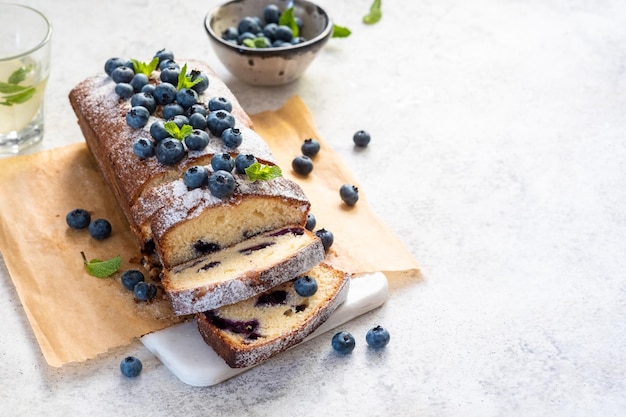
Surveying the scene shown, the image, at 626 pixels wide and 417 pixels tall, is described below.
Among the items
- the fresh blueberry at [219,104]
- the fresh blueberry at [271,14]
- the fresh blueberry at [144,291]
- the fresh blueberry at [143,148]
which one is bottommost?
the fresh blueberry at [144,291]

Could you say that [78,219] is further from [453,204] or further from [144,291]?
[453,204]

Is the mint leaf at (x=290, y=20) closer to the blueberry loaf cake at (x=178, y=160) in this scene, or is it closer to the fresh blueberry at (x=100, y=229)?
the blueberry loaf cake at (x=178, y=160)

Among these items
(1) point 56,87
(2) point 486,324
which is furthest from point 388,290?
(1) point 56,87

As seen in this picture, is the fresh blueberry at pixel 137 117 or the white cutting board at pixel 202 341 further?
the fresh blueberry at pixel 137 117

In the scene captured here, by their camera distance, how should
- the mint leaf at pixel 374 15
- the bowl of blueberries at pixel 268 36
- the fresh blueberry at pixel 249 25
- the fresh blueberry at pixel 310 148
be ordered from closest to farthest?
1. the fresh blueberry at pixel 310 148
2. the bowl of blueberries at pixel 268 36
3. the fresh blueberry at pixel 249 25
4. the mint leaf at pixel 374 15

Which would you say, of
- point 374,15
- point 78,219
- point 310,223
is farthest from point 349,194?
point 374,15


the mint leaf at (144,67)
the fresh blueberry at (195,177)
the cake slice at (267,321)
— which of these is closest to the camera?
the cake slice at (267,321)

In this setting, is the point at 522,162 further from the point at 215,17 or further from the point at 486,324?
the point at 215,17

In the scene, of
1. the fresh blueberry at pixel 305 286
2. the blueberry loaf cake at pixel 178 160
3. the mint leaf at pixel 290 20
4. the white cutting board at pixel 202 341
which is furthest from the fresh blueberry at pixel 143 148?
the mint leaf at pixel 290 20
